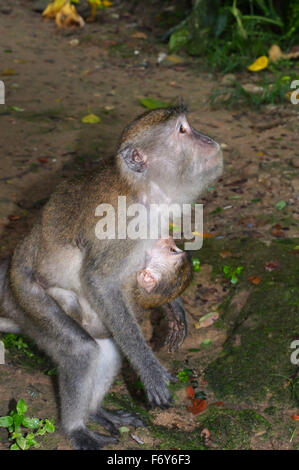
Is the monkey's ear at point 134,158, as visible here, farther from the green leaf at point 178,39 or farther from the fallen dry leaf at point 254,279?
the green leaf at point 178,39

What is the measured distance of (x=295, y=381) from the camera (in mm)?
3541

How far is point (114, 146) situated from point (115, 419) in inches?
125

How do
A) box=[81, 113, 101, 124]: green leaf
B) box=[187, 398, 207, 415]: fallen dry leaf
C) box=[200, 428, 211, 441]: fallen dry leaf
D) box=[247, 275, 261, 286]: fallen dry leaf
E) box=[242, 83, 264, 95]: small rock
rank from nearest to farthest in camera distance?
1. box=[200, 428, 211, 441]: fallen dry leaf
2. box=[187, 398, 207, 415]: fallen dry leaf
3. box=[247, 275, 261, 286]: fallen dry leaf
4. box=[81, 113, 101, 124]: green leaf
5. box=[242, 83, 264, 95]: small rock

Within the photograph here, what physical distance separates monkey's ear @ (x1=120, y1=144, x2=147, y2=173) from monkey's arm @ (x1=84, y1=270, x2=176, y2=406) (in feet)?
1.85

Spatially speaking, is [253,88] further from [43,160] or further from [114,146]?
[43,160]

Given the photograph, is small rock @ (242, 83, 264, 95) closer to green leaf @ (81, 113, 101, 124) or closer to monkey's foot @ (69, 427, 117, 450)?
green leaf @ (81, 113, 101, 124)

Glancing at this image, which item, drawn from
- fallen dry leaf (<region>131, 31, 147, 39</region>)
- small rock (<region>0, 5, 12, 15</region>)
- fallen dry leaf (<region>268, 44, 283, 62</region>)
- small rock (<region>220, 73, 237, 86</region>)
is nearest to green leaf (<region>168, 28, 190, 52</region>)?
fallen dry leaf (<region>131, 31, 147, 39</region>)

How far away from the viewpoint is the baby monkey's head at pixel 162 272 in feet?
11.5

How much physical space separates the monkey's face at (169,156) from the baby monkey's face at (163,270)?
1.08ft

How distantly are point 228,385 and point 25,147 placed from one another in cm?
331

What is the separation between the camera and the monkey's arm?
3.22 metres

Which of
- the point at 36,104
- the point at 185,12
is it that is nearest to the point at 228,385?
the point at 36,104

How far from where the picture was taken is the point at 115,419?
3629mm

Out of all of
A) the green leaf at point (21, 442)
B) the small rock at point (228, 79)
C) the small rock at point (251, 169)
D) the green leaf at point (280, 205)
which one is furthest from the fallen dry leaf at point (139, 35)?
the green leaf at point (21, 442)
